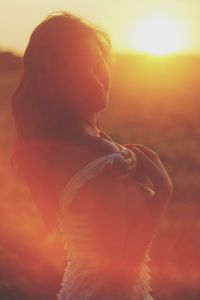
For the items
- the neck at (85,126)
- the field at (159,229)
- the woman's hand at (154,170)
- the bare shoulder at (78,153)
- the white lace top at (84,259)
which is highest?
the neck at (85,126)

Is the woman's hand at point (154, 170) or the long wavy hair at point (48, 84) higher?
the long wavy hair at point (48, 84)

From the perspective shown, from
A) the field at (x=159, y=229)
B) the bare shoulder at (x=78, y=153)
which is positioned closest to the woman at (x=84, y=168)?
the bare shoulder at (x=78, y=153)

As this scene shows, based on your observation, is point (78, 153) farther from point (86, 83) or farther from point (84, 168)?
point (86, 83)

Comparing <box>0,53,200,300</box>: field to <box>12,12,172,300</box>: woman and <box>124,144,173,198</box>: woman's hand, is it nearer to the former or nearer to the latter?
<box>12,12,172,300</box>: woman

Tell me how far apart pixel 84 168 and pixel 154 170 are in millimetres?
224

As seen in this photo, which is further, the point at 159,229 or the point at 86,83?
the point at 159,229

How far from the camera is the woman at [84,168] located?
7.68 feet

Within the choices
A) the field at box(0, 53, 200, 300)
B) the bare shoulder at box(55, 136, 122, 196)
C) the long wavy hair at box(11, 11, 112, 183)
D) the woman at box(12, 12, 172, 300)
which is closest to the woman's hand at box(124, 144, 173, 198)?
the woman at box(12, 12, 172, 300)

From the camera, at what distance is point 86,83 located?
7.89 ft

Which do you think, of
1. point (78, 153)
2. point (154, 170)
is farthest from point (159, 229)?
point (78, 153)

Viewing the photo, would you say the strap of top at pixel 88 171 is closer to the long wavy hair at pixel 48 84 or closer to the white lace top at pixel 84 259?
the white lace top at pixel 84 259

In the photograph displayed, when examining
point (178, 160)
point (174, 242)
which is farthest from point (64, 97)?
point (178, 160)

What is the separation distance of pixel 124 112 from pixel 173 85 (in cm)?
1515

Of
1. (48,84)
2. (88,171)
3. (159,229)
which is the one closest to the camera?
(88,171)
